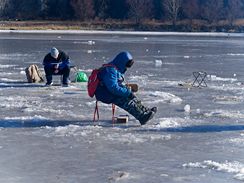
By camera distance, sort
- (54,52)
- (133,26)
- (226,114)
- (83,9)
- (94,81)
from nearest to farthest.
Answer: (94,81) < (226,114) < (54,52) < (133,26) < (83,9)

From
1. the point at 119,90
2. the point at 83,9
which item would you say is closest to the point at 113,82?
the point at 119,90

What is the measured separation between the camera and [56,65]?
14703mm

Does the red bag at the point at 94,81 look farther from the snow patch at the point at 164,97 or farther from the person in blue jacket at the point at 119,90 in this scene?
the snow patch at the point at 164,97

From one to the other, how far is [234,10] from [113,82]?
6614cm

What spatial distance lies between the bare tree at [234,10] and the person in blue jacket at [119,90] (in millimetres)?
62040

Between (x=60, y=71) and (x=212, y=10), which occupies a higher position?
(x=212, y=10)

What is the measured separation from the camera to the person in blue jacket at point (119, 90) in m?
9.52

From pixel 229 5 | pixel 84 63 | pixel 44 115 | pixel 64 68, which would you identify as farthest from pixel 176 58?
pixel 229 5

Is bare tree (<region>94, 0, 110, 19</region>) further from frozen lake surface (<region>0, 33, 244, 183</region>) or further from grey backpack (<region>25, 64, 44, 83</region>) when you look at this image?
frozen lake surface (<region>0, 33, 244, 183</region>)

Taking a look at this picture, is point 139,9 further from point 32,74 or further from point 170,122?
point 170,122

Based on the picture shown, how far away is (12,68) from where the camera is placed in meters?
18.9

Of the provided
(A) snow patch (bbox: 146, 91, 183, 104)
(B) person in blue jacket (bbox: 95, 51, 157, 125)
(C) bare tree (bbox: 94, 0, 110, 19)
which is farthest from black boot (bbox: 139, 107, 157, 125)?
(C) bare tree (bbox: 94, 0, 110, 19)

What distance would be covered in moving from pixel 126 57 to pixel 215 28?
58178 millimetres

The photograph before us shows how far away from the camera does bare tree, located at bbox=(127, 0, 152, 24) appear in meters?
72.2
